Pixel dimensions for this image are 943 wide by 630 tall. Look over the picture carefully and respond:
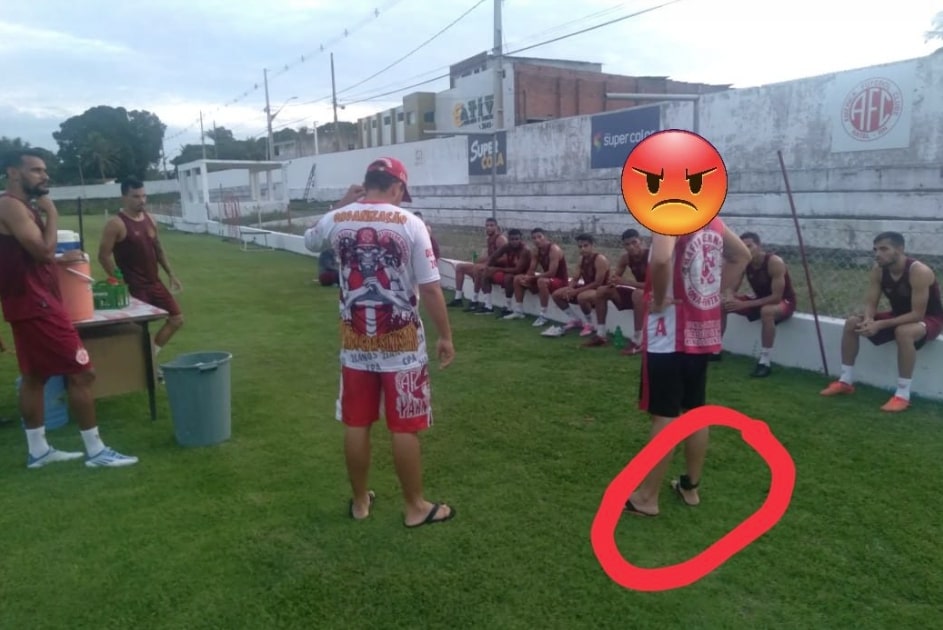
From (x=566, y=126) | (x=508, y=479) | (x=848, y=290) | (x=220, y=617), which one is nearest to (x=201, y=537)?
(x=220, y=617)

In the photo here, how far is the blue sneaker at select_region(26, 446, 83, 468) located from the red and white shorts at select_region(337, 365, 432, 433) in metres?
2.18

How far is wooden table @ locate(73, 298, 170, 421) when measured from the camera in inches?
193

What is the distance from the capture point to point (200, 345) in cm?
811

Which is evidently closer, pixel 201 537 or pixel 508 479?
pixel 201 537

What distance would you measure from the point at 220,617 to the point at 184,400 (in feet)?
6.62

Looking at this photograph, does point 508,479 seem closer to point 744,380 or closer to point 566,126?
point 744,380

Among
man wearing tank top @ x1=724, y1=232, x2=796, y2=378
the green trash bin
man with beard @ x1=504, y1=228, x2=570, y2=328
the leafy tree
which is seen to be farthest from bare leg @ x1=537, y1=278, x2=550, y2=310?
the leafy tree

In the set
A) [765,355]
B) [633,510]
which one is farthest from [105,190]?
[633,510]

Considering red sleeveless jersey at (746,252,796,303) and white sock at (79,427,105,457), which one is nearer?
white sock at (79,427,105,457)

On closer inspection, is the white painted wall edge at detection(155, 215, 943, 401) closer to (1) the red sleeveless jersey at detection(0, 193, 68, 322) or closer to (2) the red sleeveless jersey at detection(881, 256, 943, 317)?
(2) the red sleeveless jersey at detection(881, 256, 943, 317)

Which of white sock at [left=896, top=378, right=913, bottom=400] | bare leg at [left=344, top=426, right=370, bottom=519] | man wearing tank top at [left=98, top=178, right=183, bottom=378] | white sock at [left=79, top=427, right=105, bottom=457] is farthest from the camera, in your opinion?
man wearing tank top at [left=98, top=178, right=183, bottom=378]

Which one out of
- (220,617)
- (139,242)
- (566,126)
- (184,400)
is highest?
(566,126)

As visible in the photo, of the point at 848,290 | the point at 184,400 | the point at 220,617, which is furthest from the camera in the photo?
the point at 848,290

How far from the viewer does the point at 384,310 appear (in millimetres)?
3186
